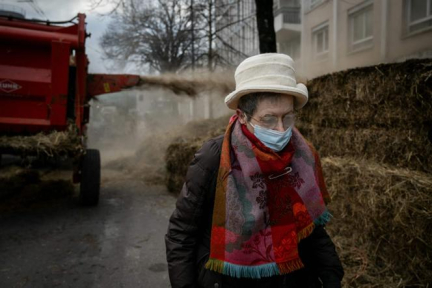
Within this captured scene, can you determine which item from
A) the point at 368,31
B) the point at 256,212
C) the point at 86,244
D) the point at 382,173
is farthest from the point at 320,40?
the point at 256,212

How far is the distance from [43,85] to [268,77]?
17.8ft

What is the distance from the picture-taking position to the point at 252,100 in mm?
1848

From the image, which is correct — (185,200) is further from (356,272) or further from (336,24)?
(336,24)

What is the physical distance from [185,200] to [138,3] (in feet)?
59.7

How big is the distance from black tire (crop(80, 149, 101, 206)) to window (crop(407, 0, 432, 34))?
6.08 meters

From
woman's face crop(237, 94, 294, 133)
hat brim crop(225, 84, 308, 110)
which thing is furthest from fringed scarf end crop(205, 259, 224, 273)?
hat brim crop(225, 84, 308, 110)

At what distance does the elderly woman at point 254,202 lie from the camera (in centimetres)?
170

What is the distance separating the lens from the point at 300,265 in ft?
5.73

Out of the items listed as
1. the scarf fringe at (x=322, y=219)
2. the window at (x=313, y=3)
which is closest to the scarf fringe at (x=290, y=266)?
the scarf fringe at (x=322, y=219)

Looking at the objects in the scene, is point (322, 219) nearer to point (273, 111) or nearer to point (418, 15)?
point (273, 111)

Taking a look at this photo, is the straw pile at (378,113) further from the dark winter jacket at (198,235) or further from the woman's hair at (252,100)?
the dark winter jacket at (198,235)

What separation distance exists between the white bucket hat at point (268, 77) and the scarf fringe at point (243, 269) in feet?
2.73

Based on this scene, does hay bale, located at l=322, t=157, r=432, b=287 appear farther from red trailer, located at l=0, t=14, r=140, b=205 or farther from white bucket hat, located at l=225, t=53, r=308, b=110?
red trailer, located at l=0, t=14, r=140, b=205

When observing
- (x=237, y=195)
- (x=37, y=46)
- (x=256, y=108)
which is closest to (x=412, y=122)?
(x=256, y=108)
